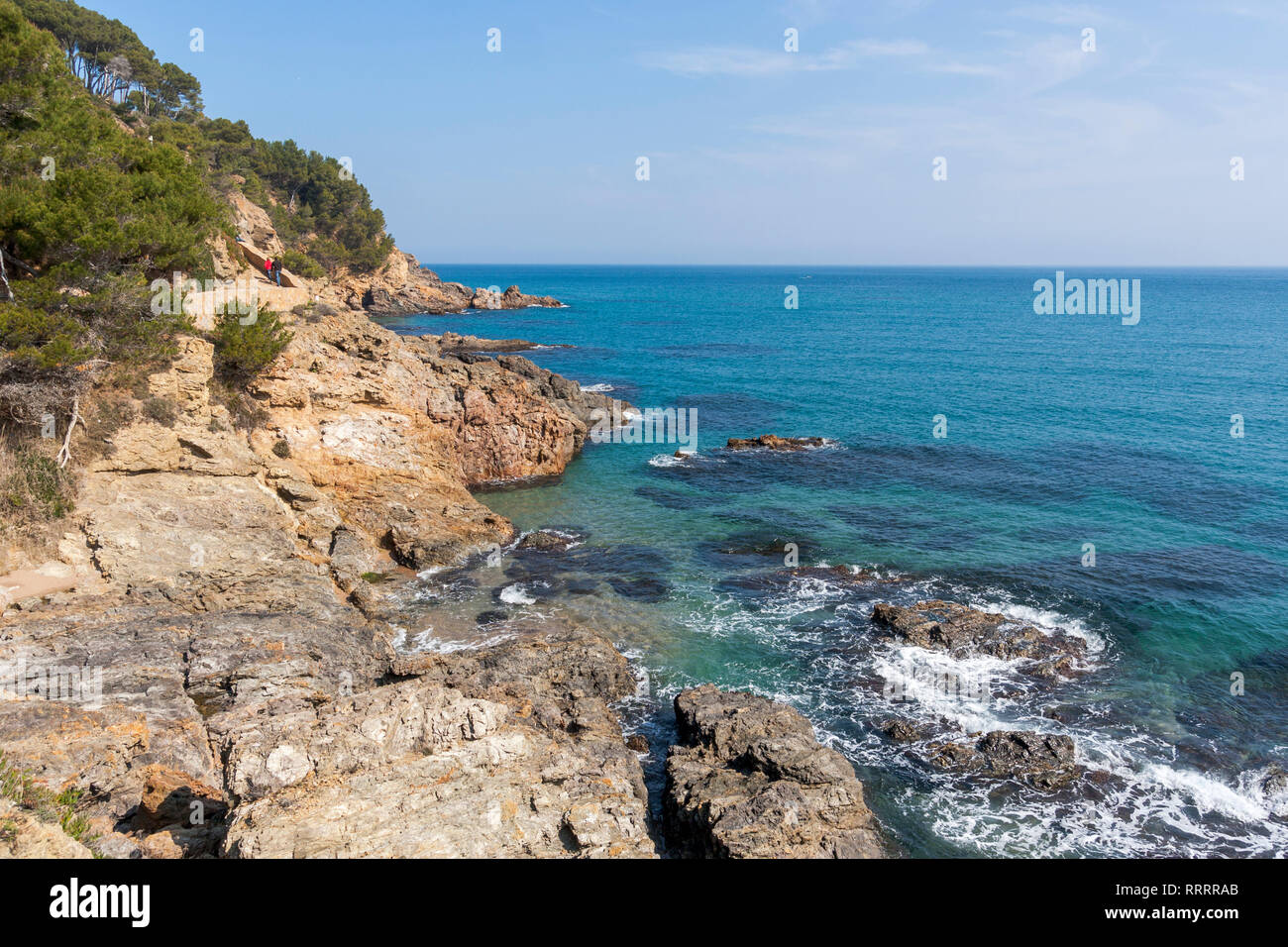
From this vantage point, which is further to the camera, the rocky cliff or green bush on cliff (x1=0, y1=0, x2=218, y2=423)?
green bush on cliff (x1=0, y1=0, x2=218, y2=423)

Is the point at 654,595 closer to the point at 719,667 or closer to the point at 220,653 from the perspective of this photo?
the point at 719,667

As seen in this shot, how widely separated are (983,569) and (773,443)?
18.2 metres

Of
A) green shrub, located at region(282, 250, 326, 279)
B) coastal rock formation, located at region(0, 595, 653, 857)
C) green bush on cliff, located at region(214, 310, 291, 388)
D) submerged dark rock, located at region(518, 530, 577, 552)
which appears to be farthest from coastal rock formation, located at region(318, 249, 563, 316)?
coastal rock formation, located at region(0, 595, 653, 857)

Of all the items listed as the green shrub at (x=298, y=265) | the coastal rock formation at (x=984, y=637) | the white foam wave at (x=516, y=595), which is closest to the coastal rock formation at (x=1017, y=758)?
the coastal rock formation at (x=984, y=637)

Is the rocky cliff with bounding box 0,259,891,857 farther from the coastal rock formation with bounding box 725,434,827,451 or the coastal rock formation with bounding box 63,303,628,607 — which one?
the coastal rock formation with bounding box 725,434,827,451

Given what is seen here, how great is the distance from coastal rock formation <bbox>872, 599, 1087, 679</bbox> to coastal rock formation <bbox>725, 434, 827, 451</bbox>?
826 inches

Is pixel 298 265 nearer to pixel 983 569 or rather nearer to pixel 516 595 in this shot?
pixel 516 595

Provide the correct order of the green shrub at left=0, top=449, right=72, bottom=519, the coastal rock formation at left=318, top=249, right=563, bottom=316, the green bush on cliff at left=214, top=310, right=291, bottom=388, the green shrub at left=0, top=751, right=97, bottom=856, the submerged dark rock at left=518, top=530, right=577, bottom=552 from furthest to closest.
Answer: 1. the coastal rock formation at left=318, top=249, right=563, bottom=316
2. the submerged dark rock at left=518, top=530, right=577, bottom=552
3. the green bush on cliff at left=214, top=310, right=291, bottom=388
4. the green shrub at left=0, top=449, right=72, bottom=519
5. the green shrub at left=0, top=751, right=97, bottom=856

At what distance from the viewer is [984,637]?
930 inches

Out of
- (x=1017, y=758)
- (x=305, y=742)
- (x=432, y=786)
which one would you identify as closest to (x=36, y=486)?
(x=305, y=742)

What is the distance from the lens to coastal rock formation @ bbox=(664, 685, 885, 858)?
45.6 ft

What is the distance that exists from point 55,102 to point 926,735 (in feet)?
110

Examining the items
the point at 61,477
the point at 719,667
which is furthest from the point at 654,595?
the point at 61,477

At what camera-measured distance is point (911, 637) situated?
77.3 ft
